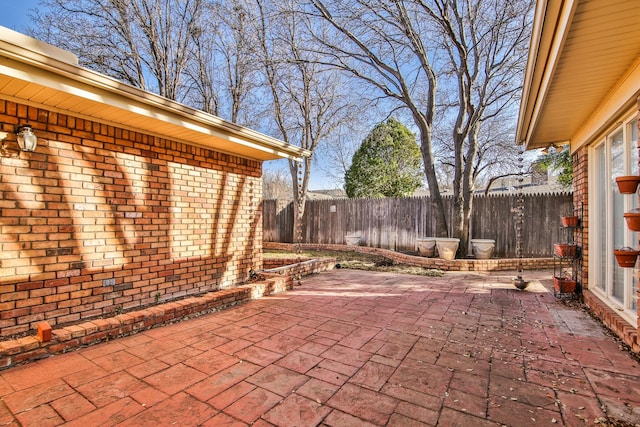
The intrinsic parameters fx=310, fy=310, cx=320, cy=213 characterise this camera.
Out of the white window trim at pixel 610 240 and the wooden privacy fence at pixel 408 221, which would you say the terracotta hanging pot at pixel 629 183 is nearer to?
the white window trim at pixel 610 240

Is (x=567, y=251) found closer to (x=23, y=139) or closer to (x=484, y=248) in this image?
(x=484, y=248)

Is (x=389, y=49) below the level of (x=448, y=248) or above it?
above

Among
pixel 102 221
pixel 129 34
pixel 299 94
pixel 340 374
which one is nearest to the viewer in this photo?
pixel 340 374

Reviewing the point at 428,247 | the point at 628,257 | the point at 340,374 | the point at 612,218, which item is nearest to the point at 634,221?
the point at 628,257

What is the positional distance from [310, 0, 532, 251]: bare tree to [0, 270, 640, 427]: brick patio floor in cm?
549

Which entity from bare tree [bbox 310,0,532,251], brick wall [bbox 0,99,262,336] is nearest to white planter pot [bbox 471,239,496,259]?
bare tree [bbox 310,0,532,251]

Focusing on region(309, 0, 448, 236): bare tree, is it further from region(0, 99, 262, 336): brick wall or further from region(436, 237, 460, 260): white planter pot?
region(0, 99, 262, 336): brick wall

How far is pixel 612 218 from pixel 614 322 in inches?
49.8

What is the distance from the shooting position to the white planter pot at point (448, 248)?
25.2ft

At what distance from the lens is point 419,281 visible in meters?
5.91

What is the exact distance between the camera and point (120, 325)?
302cm

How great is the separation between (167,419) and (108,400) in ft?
1.64

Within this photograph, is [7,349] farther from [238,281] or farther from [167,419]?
[238,281]

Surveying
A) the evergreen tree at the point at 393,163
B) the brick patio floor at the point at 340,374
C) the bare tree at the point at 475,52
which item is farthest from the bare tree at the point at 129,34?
the brick patio floor at the point at 340,374
